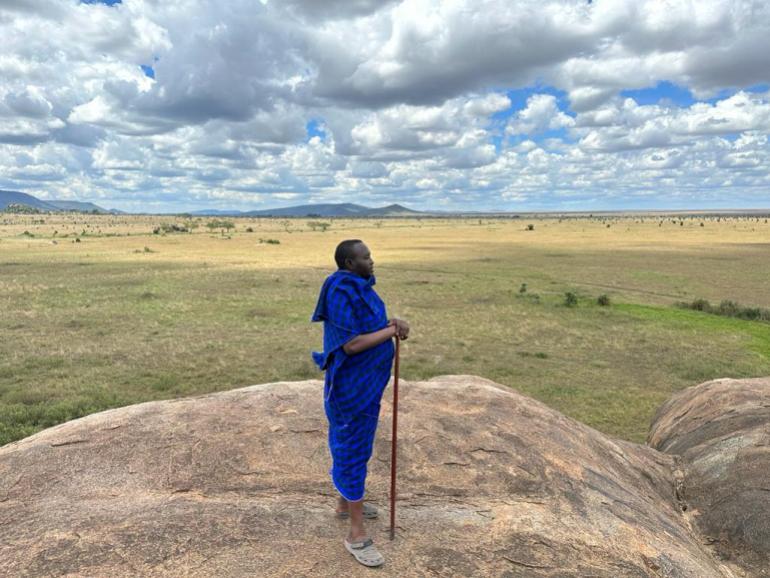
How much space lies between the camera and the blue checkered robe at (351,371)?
4582mm

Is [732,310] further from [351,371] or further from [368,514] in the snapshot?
[351,371]

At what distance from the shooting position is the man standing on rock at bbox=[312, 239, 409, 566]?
15.0ft

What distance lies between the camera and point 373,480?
6004 mm

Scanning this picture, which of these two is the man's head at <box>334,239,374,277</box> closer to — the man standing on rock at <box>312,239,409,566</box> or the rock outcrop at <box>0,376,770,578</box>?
the man standing on rock at <box>312,239,409,566</box>

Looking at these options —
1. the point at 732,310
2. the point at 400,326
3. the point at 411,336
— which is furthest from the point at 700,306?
the point at 400,326

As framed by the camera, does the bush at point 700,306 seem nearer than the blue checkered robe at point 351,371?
No

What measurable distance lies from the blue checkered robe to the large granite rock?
4.53 m

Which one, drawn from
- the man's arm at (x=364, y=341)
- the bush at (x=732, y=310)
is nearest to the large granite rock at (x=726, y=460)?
the man's arm at (x=364, y=341)

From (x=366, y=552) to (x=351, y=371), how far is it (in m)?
1.44

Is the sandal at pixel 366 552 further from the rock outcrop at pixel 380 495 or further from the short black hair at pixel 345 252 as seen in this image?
the short black hair at pixel 345 252

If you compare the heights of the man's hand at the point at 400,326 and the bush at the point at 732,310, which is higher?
the man's hand at the point at 400,326

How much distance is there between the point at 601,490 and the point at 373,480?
8.30 feet

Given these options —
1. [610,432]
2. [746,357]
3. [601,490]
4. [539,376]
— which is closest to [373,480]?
[601,490]

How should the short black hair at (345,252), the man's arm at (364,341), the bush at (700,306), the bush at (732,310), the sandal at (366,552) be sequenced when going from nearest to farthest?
1. the sandal at (366,552)
2. the man's arm at (364,341)
3. the short black hair at (345,252)
4. the bush at (732,310)
5. the bush at (700,306)
